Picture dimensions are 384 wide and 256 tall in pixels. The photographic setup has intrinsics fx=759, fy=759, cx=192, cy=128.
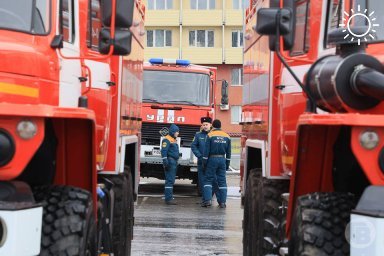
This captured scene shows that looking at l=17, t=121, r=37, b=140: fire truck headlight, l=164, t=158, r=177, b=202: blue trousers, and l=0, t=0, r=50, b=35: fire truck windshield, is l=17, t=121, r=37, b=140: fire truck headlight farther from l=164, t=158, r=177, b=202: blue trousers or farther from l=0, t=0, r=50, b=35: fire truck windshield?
l=164, t=158, r=177, b=202: blue trousers

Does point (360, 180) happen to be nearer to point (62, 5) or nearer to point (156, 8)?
point (62, 5)

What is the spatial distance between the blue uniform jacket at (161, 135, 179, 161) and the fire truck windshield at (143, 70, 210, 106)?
1.83 metres

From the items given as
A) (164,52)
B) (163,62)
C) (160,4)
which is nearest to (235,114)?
(164,52)

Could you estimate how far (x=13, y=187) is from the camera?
4410mm

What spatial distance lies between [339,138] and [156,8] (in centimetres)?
4977

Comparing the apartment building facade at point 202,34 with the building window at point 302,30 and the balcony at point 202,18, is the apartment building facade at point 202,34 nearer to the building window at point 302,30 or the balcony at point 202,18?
the balcony at point 202,18

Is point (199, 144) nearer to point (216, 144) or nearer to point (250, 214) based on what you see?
point (216, 144)

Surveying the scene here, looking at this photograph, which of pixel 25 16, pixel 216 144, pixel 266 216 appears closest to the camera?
pixel 25 16

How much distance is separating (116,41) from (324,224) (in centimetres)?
182

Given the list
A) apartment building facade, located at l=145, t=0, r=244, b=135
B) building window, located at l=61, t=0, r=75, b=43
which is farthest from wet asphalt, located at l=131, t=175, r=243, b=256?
apartment building facade, located at l=145, t=0, r=244, b=135

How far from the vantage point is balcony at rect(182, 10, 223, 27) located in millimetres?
52938

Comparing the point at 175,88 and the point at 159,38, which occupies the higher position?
the point at 159,38

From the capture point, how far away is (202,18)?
52.9 meters

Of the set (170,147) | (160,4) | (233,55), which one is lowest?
(170,147)
